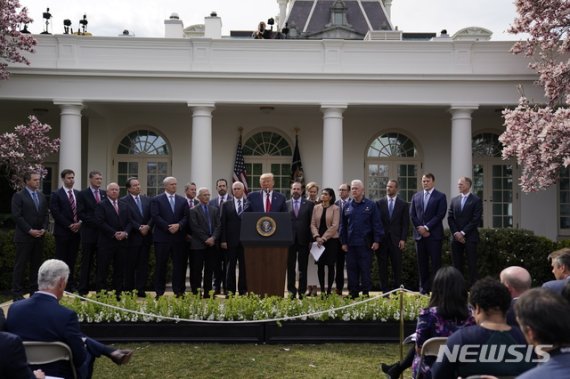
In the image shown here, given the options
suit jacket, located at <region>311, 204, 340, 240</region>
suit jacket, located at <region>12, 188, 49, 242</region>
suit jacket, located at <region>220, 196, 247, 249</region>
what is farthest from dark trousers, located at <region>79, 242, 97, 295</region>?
suit jacket, located at <region>311, 204, 340, 240</region>

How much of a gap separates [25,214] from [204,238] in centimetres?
299

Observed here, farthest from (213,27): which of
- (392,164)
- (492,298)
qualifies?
(492,298)

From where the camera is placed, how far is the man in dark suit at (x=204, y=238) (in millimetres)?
10656

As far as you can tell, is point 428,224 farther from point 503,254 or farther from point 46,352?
point 46,352

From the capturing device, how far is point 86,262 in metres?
10.8

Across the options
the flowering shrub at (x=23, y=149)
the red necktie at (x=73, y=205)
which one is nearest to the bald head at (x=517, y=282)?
the red necktie at (x=73, y=205)

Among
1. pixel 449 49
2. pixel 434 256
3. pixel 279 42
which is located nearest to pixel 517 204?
pixel 449 49

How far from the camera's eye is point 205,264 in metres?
11.0

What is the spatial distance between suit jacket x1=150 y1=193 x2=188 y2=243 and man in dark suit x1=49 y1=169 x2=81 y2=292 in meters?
1.33

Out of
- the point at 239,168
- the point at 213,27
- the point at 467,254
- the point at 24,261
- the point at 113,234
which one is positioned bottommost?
the point at 24,261

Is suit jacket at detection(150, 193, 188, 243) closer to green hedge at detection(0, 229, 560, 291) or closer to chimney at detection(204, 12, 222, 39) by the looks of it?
green hedge at detection(0, 229, 560, 291)

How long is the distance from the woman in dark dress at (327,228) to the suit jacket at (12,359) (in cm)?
740

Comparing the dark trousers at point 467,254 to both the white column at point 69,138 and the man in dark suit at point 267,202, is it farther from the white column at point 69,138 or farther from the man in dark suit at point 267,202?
the white column at point 69,138

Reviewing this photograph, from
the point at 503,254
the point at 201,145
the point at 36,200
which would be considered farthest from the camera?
the point at 201,145
